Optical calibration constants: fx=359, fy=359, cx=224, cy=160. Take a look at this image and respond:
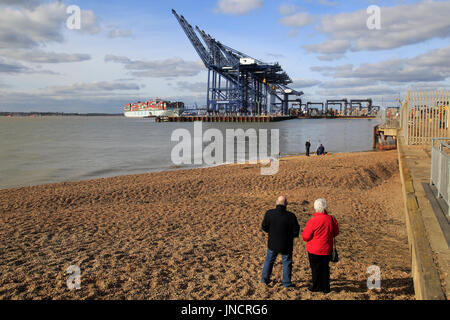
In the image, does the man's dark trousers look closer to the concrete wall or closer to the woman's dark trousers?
the woman's dark trousers

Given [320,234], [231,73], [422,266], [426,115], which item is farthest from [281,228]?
[231,73]

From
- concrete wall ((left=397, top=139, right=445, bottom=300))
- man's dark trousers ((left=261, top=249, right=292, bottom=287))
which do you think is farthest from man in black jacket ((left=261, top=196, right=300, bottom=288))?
concrete wall ((left=397, top=139, right=445, bottom=300))

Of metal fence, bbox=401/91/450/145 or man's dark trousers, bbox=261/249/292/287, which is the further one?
metal fence, bbox=401/91/450/145

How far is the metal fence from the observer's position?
44.8 feet

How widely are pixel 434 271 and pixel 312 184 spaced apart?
983cm

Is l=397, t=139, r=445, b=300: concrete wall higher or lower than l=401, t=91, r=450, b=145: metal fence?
lower

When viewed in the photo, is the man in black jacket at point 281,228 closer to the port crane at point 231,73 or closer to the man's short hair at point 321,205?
the man's short hair at point 321,205

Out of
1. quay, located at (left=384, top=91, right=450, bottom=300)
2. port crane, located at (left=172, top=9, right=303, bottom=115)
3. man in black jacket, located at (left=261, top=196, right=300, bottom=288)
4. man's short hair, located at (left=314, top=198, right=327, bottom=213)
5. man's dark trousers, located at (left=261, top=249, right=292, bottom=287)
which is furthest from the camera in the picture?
port crane, located at (left=172, top=9, right=303, bottom=115)

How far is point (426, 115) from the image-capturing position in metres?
14.6

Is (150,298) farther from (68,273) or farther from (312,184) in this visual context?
(312,184)

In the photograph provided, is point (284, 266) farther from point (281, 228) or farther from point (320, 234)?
point (320, 234)

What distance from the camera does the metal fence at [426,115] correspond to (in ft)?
44.8

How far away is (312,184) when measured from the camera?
1341 cm
